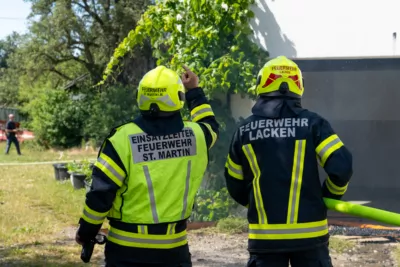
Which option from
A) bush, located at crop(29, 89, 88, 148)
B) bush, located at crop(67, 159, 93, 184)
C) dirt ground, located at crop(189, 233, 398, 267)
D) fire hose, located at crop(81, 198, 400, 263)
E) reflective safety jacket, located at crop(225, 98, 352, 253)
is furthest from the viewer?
bush, located at crop(29, 89, 88, 148)

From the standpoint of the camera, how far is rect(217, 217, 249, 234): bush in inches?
304

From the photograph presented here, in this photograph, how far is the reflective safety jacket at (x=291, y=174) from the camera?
→ 3547 millimetres

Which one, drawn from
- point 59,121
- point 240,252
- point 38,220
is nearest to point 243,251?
point 240,252

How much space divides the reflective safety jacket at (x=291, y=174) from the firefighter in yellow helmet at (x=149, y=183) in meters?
0.41

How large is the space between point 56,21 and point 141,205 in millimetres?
26985

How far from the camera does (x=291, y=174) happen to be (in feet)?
11.7

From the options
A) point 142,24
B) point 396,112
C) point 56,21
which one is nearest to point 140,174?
point 142,24

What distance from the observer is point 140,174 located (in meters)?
3.49

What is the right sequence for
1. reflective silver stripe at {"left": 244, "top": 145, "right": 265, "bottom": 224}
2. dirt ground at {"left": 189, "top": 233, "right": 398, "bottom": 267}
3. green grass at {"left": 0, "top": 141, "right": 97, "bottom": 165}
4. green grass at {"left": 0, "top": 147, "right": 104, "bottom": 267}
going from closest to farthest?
reflective silver stripe at {"left": 244, "top": 145, "right": 265, "bottom": 224}
dirt ground at {"left": 189, "top": 233, "right": 398, "bottom": 267}
green grass at {"left": 0, "top": 147, "right": 104, "bottom": 267}
green grass at {"left": 0, "top": 141, "right": 97, "bottom": 165}

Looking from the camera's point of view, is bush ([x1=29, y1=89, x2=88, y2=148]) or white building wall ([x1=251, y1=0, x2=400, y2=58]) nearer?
white building wall ([x1=251, y1=0, x2=400, y2=58])

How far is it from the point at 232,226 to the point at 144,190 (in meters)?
4.46

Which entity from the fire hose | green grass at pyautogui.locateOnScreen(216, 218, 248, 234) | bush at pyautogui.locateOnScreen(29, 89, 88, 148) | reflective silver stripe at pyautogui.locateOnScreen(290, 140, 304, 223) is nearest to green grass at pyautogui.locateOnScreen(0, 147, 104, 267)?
green grass at pyautogui.locateOnScreen(216, 218, 248, 234)

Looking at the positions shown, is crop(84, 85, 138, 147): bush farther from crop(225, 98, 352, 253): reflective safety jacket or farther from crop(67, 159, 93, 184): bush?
crop(225, 98, 352, 253): reflective safety jacket

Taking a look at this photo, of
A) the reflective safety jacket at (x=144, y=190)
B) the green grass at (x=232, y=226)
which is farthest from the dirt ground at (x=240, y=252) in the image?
the reflective safety jacket at (x=144, y=190)
